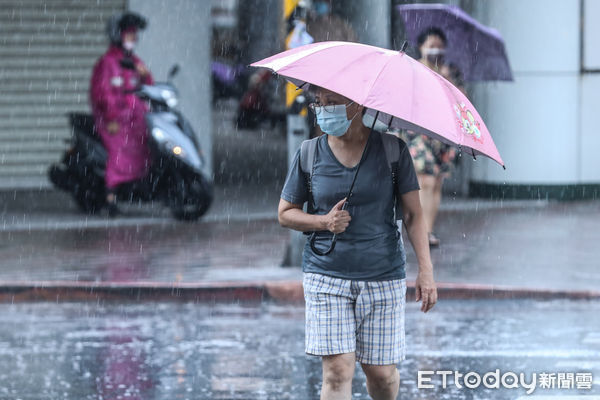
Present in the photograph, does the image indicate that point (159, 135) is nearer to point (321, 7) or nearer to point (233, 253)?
point (233, 253)

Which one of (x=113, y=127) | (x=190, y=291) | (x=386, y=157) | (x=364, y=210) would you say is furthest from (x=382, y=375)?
(x=113, y=127)

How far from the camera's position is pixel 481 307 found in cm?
952

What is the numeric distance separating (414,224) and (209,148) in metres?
10.1

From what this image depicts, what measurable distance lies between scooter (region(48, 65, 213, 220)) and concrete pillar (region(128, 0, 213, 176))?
1630 millimetres

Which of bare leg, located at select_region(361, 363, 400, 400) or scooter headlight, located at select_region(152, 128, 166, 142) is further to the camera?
scooter headlight, located at select_region(152, 128, 166, 142)

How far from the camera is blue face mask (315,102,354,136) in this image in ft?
17.7

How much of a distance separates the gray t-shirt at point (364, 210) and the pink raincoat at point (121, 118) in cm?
827

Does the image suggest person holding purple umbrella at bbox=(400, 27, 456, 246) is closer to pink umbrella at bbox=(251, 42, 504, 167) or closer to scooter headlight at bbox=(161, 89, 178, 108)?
scooter headlight at bbox=(161, 89, 178, 108)

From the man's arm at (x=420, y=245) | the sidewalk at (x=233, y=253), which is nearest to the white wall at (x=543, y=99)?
the sidewalk at (x=233, y=253)

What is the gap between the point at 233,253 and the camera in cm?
1176

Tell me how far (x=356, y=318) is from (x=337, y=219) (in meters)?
0.46

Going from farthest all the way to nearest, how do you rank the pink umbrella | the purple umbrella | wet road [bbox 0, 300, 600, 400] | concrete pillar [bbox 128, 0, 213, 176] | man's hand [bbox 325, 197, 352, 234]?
concrete pillar [bbox 128, 0, 213, 176] → the purple umbrella → wet road [bbox 0, 300, 600, 400] → man's hand [bbox 325, 197, 352, 234] → the pink umbrella

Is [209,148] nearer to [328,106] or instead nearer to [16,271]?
[16,271]

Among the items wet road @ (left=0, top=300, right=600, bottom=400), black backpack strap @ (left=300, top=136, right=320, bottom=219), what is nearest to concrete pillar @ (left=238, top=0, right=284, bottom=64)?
wet road @ (left=0, top=300, right=600, bottom=400)
